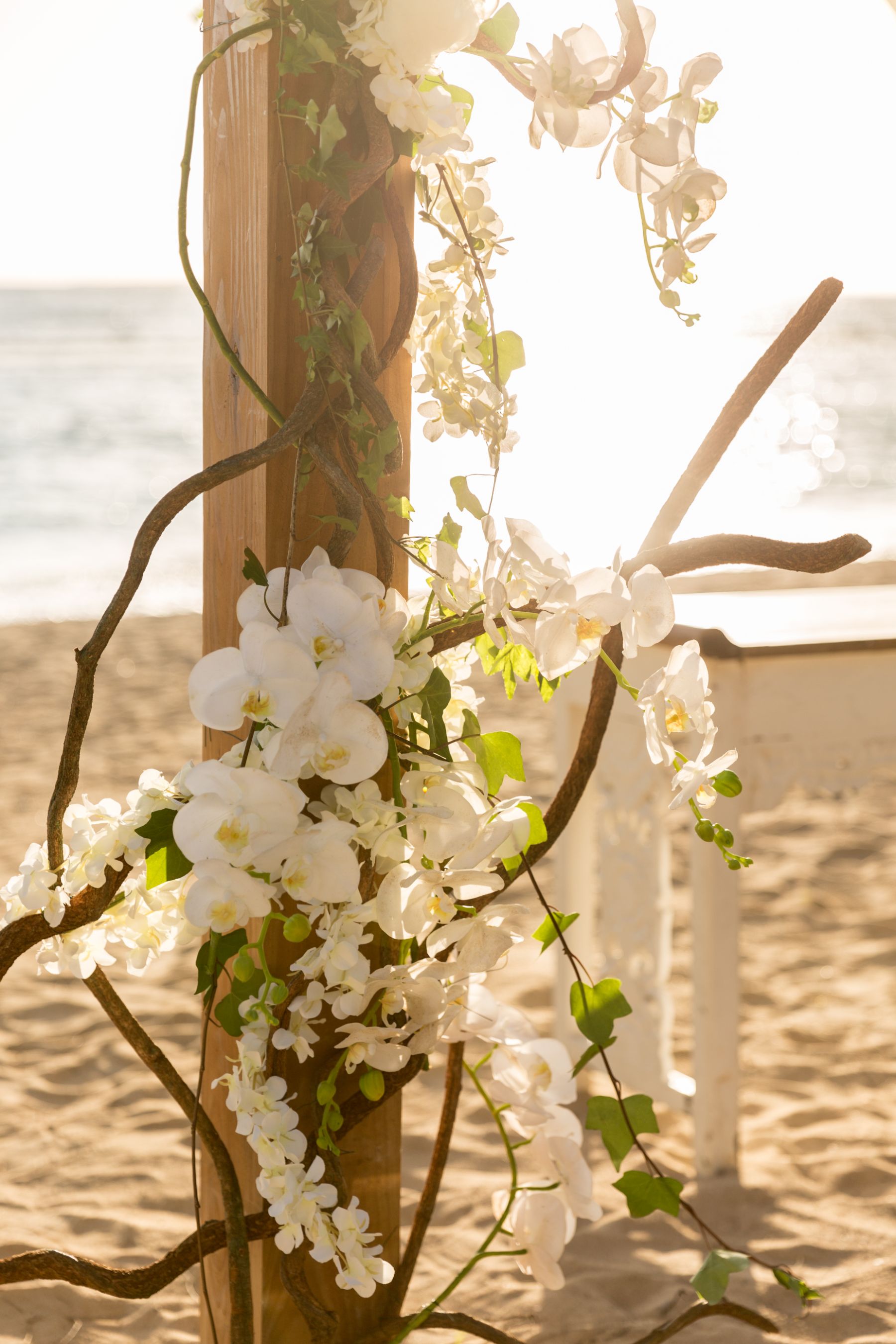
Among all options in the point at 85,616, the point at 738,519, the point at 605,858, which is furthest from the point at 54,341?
the point at 605,858

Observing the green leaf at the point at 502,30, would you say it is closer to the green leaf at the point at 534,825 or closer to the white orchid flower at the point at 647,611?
the white orchid flower at the point at 647,611

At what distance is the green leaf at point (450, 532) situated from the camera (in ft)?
2.39

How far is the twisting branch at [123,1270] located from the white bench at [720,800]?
1.05 m

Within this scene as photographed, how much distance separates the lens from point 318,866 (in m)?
0.66

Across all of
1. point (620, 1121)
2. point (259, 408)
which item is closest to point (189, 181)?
point (259, 408)

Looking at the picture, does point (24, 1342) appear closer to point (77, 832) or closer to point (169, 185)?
point (77, 832)

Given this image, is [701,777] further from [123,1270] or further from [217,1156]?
[123,1270]

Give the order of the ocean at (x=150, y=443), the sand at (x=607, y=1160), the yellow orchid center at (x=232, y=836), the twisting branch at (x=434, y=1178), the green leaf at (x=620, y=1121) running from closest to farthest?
the yellow orchid center at (x=232, y=836), the green leaf at (x=620, y=1121), the twisting branch at (x=434, y=1178), the sand at (x=607, y=1160), the ocean at (x=150, y=443)

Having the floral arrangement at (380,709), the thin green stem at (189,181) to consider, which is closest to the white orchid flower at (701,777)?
the floral arrangement at (380,709)

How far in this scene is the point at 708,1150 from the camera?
1863 millimetres

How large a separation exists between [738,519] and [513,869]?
12.7 m

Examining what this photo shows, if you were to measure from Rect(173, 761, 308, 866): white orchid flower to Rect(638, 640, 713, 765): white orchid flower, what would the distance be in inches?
7.7

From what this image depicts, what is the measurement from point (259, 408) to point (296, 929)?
0.37m

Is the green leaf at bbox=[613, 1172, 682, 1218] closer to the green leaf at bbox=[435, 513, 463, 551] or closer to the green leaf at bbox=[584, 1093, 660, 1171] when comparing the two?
the green leaf at bbox=[584, 1093, 660, 1171]
